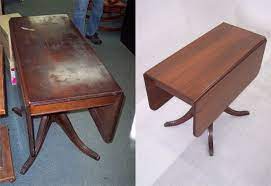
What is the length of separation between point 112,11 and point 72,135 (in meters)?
1.85

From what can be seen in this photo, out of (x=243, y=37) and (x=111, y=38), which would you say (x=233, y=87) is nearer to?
(x=243, y=37)

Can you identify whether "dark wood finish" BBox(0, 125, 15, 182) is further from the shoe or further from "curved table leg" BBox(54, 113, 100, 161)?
the shoe

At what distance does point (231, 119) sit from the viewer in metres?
2.12

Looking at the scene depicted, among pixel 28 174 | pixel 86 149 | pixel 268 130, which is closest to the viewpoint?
pixel 28 174

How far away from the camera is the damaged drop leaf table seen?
1.51 metres

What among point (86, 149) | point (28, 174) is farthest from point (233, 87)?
point (28, 174)

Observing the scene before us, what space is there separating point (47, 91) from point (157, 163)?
79 centimetres

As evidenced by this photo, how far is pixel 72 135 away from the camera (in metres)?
1.95

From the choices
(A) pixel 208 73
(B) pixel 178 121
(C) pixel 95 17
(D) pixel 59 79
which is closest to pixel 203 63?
(A) pixel 208 73

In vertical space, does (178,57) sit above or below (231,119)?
above

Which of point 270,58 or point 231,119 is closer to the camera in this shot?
point 231,119

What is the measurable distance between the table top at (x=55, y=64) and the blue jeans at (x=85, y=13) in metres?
0.69

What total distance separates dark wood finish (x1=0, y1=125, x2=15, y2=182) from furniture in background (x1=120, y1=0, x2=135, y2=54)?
4.59ft

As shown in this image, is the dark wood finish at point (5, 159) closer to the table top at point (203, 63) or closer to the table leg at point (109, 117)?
the table leg at point (109, 117)
